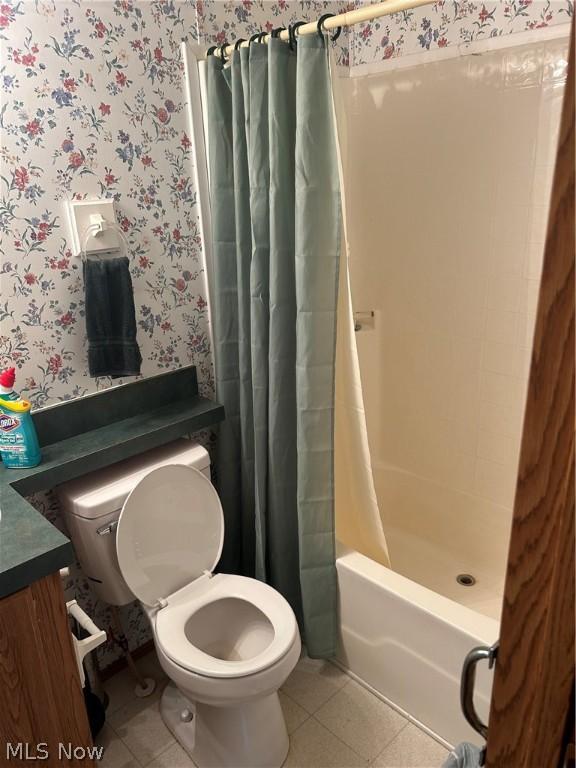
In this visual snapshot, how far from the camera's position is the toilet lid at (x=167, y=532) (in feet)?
5.49

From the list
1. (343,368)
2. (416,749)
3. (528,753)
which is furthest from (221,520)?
(528,753)

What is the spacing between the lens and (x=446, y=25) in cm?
197

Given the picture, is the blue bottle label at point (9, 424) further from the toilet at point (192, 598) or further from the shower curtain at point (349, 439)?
the shower curtain at point (349, 439)

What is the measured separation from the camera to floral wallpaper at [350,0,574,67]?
177 cm

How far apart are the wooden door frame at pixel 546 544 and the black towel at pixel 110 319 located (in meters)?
Result: 1.38

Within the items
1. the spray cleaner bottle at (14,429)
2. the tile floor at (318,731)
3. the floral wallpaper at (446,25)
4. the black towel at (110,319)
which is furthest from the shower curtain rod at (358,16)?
the tile floor at (318,731)

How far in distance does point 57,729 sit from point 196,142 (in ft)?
5.50

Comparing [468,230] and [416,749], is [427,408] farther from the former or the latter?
[416,749]

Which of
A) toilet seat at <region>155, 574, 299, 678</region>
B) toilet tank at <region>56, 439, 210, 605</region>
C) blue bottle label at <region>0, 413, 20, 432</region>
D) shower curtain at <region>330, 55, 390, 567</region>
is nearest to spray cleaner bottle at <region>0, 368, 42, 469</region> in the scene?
blue bottle label at <region>0, 413, 20, 432</region>

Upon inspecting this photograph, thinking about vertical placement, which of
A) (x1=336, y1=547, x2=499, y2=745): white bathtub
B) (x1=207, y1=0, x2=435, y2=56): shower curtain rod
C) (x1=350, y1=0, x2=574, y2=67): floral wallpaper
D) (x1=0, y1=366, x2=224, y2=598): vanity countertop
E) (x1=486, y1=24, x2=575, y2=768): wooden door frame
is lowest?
(x1=336, y1=547, x2=499, y2=745): white bathtub

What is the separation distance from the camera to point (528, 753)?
2.04 feet

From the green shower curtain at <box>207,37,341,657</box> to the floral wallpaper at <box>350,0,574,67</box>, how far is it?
746 millimetres

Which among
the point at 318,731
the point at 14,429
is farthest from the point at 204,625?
the point at 14,429

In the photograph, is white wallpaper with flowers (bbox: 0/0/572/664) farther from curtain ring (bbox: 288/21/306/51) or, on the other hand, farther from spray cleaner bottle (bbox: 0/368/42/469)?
curtain ring (bbox: 288/21/306/51)
